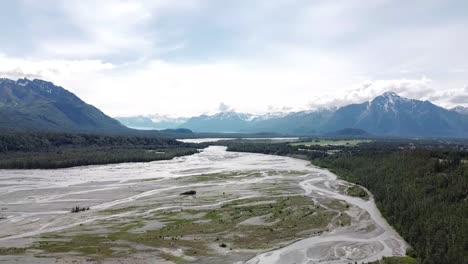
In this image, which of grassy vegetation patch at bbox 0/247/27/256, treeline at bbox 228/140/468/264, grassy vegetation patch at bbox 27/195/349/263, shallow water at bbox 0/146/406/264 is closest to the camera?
treeline at bbox 228/140/468/264

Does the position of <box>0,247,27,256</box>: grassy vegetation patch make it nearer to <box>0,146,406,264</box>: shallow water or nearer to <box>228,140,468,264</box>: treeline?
<box>0,146,406,264</box>: shallow water

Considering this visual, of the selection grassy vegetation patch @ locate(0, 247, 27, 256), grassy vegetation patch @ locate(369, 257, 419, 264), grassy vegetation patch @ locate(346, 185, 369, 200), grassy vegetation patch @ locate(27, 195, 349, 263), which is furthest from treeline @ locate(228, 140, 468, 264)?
grassy vegetation patch @ locate(0, 247, 27, 256)

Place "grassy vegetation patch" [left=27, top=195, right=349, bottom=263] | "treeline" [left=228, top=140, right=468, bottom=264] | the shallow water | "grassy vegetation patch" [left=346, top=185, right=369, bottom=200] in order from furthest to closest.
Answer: "grassy vegetation patch" [left=346, top=185, right=369, bottom=200] < the shallow water < "grassy vegetation patch" [left=27, top=195, right=349, bottom=263] < "treeline" [left=228, top=140, right=468, bottom=264]

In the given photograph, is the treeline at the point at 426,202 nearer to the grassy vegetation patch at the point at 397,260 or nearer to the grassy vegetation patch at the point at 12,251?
the grassy vegetation patch at the point at 397,260

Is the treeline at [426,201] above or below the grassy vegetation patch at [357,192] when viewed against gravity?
above

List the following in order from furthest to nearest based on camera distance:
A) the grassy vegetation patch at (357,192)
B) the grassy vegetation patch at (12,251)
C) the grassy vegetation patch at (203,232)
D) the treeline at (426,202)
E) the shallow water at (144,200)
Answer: the grassy vegetation patch at (357,192), the shallow water at (144,200), the grassy vegetation patch at (203,232), the grassy vegetation patch at (12,251), the treeline at (426,202)

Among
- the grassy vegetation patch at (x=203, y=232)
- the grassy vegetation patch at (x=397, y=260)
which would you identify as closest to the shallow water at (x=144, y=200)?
the grassy vegetation patch at (x=397, y=260)

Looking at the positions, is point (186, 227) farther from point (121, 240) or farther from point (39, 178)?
point (39, 178)

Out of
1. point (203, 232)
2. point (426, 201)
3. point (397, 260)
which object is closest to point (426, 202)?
point (426, 201)

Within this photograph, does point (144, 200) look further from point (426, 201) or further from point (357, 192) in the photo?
point (426, 201)
